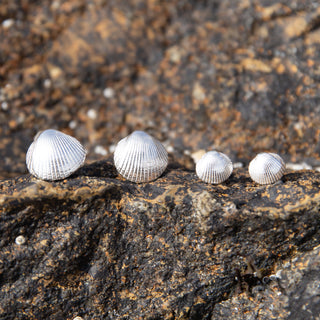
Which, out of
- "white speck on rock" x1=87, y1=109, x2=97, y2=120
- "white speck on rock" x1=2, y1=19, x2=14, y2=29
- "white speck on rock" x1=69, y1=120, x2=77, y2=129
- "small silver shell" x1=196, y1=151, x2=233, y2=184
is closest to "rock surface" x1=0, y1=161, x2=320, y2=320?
"small silver shell" x1=196, y1=151, x2=233, y2=184

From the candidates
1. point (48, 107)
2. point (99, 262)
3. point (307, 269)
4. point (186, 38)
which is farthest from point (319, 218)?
point (48, 107)

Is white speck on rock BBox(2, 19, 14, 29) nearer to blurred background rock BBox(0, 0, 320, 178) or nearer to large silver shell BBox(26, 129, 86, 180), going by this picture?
blurred background rock BBox(0, 0, 320, 178)

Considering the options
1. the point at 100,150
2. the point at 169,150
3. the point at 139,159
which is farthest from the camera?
the point at 100,150

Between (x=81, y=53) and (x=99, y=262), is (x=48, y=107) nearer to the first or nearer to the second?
(x=81, y=53)

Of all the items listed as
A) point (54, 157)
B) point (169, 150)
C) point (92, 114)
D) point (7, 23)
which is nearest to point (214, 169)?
point (169, 150)

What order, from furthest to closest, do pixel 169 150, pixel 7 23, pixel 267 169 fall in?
pixel 7 23
pixel 169 150
pixel 267 169

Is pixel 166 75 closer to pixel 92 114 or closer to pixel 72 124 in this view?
pixel 92 114
